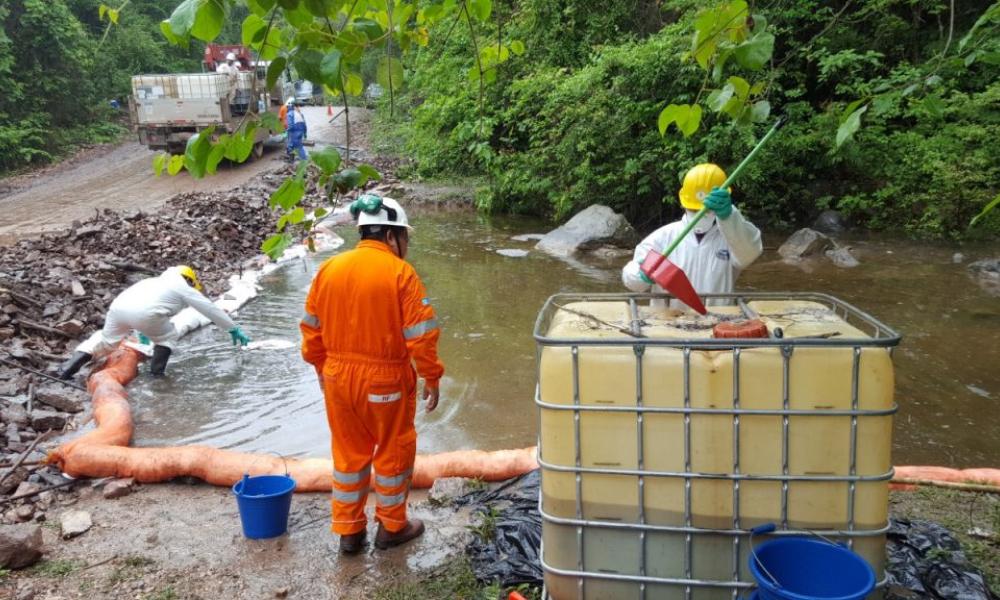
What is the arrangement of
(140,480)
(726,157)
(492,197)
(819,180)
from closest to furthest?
(140,480) → (726,157) → (819,180) → (492,197)

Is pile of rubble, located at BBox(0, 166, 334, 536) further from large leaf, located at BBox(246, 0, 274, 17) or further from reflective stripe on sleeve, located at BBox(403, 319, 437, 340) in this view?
large leaf, located at BBox(246, 0, 274, 17)

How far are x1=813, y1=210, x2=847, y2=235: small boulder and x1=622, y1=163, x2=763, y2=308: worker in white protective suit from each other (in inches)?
385

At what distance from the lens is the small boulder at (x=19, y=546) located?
3.22 m

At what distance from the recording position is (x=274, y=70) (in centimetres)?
169

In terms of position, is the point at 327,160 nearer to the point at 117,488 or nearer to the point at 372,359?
the point at 372,359

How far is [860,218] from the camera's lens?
12.9 meters

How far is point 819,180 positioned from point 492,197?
6.23 meters

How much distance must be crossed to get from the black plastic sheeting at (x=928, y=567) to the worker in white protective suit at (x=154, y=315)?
518 centimetres

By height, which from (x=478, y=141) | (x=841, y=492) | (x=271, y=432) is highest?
(x=478, y=141)

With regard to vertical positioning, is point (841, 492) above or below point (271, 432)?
above

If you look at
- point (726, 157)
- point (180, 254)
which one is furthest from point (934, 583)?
point (726, 157)

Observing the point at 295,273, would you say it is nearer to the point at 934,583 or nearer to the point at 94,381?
the point at 94,381

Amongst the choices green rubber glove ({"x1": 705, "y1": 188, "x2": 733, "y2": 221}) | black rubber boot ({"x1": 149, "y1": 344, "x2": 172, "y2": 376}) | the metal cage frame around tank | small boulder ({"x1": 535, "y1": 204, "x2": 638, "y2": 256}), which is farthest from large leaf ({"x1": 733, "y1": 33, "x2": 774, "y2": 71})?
small boulder ({"x1": 535, "y1": 204, "x2": 638, "y2": 256})

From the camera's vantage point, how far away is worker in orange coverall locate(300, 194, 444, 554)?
3242 millimetres
